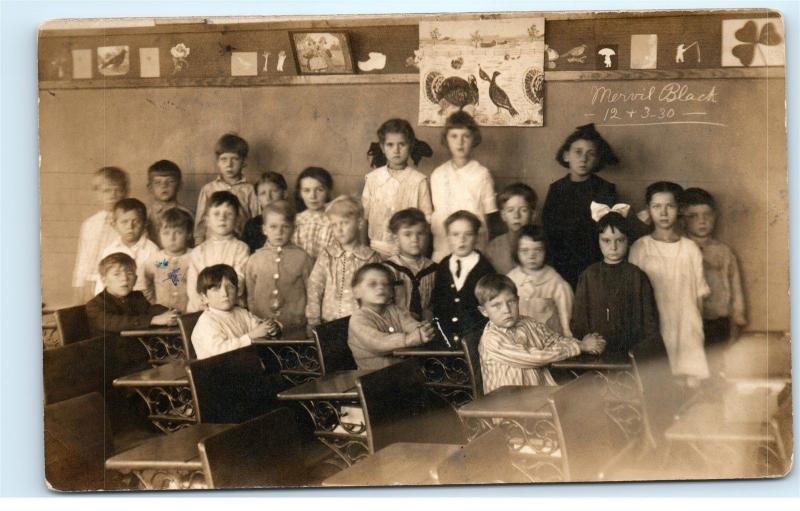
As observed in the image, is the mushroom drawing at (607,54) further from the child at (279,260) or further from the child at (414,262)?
the child at (279,260)

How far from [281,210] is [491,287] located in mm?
755

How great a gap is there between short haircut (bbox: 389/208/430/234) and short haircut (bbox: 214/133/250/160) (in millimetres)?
549

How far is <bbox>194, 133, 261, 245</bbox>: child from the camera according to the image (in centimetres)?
325

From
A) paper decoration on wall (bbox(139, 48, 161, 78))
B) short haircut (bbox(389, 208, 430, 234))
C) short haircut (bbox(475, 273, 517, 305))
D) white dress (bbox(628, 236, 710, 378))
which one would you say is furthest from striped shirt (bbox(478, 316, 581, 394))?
paper decoration on wall (bbox(139, 48, 161, 78))

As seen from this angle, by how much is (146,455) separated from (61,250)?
2.58 feet

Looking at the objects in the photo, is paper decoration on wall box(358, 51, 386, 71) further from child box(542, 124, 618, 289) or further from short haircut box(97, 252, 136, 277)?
short haircut box(97, 252, 136, 277)

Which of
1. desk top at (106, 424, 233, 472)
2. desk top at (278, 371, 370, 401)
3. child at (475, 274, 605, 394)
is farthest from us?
child at (475, 274, 605, 394)

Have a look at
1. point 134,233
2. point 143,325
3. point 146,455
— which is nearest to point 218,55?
point 134,233

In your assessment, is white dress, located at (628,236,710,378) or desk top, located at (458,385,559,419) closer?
desk top, located at (458,385,559,419)

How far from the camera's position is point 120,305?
3.28 m

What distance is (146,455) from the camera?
2979 millimetres

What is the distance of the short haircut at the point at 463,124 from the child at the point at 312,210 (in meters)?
0.44

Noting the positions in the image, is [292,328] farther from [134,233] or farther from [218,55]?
[218,55]

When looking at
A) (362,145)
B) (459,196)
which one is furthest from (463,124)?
(362,145)
